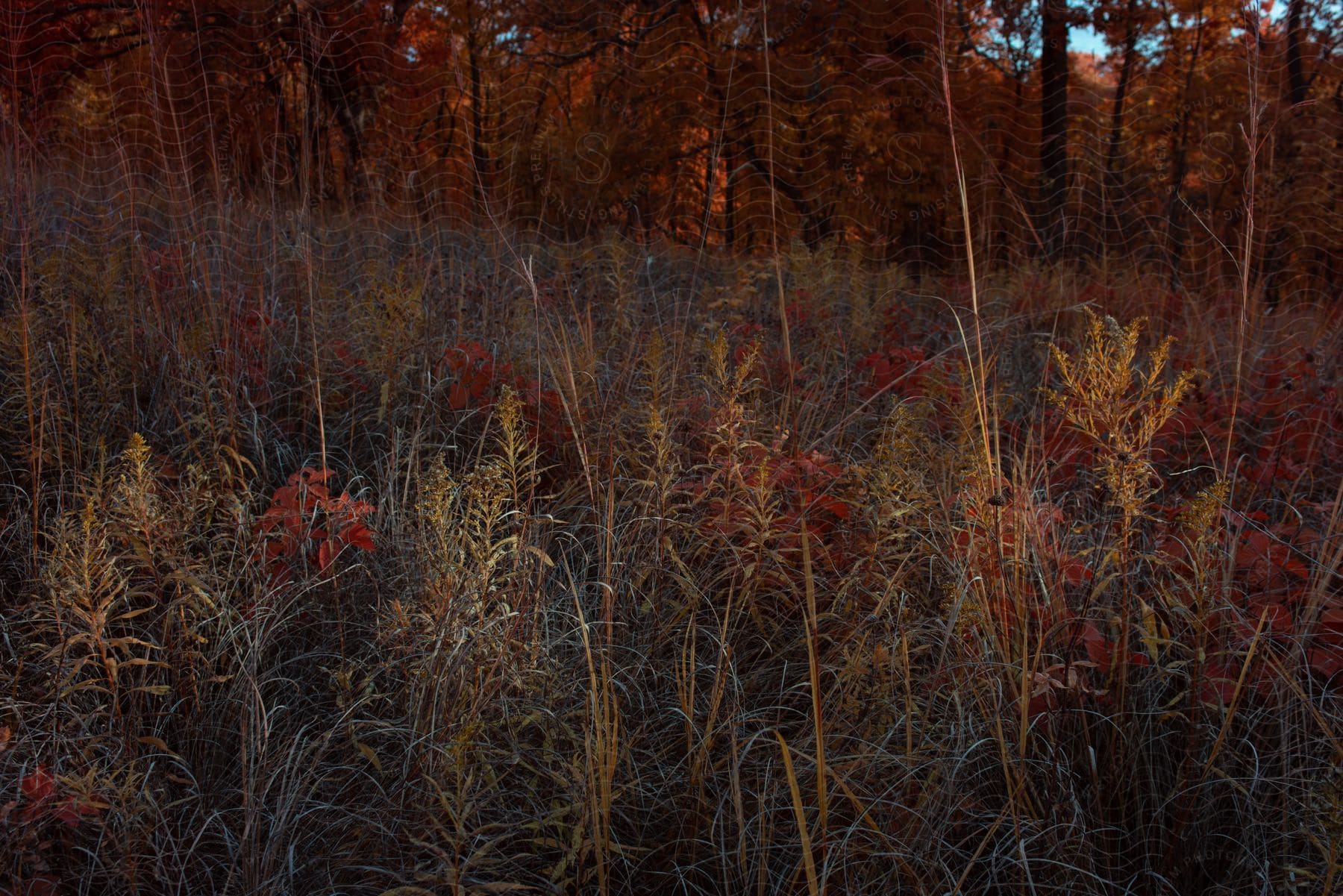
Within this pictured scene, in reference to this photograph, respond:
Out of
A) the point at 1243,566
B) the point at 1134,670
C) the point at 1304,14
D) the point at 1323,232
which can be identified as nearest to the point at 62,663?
the point at 1134,670

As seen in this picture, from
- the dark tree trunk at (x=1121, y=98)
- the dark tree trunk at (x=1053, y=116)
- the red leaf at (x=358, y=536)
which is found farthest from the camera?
the dark tree trunk at (x=1053, y=116)

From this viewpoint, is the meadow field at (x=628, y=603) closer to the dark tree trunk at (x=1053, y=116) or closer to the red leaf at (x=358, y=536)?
the red leaf at (x=358, y=536)

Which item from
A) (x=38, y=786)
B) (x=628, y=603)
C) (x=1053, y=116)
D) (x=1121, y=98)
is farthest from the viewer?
(x=1053, y=116)

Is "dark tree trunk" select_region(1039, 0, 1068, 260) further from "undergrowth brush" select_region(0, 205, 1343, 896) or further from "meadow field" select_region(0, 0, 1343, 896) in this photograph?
"undergrowth brush" select_region(0, 205, 1343, 896)

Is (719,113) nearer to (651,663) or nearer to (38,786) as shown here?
(651,663)

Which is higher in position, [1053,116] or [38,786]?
[1053,116]

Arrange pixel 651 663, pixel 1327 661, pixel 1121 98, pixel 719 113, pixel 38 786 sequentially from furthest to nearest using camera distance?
pixel 719 113
pixel 1121 98
pixel 651 663
pixel 1327 661
pixel 38 786

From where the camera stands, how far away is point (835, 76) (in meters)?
7.07

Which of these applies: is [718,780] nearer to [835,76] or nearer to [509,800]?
[509,800]

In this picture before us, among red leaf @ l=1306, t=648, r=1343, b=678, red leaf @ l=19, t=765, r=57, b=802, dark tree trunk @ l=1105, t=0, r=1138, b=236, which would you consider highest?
dark tree trunk @ l=1105, t=0, r=1138, b=236

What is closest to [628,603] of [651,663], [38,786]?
[651,663]

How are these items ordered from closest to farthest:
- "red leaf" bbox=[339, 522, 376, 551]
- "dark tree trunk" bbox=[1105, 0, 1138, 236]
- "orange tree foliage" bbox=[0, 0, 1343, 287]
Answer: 1. "red leaf" bbox=[339, 522, 376, 551]
2. "orange tree foliage" bbox=[0, 0, 1343, 287]
3. "dark tree trunk" bbox=[1105, 0, 1138, 236]

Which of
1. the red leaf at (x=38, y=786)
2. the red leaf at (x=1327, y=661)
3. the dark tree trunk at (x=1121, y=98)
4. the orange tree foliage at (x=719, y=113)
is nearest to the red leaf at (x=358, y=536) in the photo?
the red leaf at (x=38, y=786)

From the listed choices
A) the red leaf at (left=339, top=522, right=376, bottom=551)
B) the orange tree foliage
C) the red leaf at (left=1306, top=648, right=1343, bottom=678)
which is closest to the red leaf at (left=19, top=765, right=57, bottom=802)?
the red leaf at (left=339, top=522, right=376, bottom=551)
